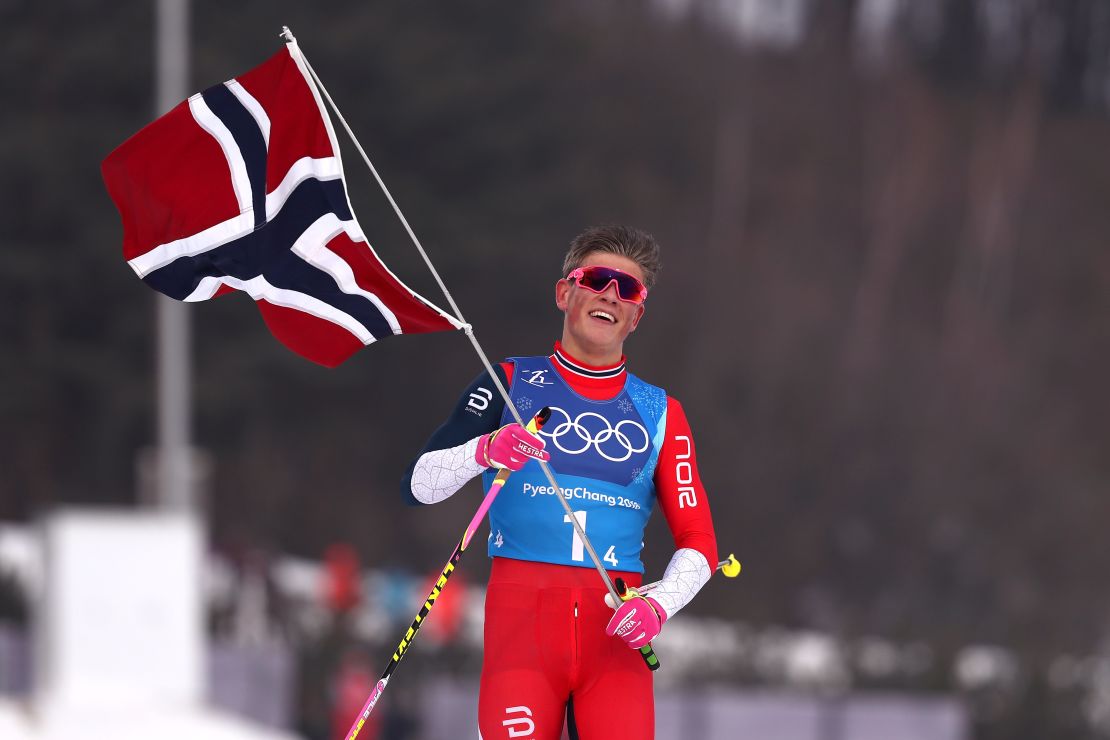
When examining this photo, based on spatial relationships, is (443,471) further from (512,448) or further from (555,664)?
(555,664)

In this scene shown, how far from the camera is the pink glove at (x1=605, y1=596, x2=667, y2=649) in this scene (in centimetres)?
450

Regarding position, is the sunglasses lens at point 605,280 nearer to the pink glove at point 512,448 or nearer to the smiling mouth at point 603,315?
the smiling mouth at point 603,315

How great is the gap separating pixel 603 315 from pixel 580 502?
49 centimetres


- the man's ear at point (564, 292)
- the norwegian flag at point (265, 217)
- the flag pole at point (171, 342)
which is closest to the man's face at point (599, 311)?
the man's ear at point (564, 292)

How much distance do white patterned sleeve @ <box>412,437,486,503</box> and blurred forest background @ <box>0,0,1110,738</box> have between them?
17.7 metres

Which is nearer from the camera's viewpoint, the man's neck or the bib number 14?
the bib number 14

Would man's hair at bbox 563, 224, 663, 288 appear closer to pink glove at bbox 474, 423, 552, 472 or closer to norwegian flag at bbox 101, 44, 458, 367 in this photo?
norwegian flag at bbox 101, 44, 458, 367

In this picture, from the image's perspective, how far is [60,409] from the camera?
31688 mm

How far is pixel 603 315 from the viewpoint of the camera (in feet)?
15.8

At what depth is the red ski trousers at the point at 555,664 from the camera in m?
4.62

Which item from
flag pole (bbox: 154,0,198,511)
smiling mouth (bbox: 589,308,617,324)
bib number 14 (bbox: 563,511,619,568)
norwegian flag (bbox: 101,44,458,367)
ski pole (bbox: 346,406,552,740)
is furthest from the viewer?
flag pole (bbox: 154,0,198,511)

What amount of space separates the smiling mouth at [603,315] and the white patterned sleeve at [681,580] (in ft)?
2.04

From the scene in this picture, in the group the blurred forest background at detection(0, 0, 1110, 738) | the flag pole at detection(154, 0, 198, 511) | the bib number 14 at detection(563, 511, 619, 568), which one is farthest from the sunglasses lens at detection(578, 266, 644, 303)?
the blurred forest background at detection(0, 0, 1110, 738)

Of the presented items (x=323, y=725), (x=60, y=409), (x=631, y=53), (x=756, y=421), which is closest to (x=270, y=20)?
(x=60, y=409)
